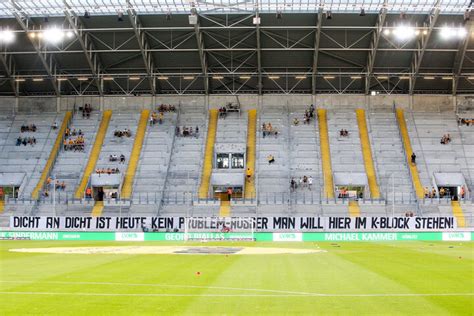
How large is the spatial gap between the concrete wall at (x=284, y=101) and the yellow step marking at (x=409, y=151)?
1965mm

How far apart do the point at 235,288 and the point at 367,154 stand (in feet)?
204

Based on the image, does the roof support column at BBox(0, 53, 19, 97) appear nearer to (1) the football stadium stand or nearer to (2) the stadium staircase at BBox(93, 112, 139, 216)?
(1) the football stadium stand

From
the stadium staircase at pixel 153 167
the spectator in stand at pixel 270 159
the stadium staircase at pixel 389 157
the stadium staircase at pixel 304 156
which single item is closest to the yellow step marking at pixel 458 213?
the stadium staircase at pixel 389 157

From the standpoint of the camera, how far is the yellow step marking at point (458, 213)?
214 feet

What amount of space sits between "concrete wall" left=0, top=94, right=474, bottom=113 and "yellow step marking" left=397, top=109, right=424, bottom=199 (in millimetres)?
1965

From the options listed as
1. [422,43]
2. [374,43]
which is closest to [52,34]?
[374,43]

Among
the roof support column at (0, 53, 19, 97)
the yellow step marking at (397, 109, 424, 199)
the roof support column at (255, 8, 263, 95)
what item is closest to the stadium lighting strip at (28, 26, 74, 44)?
the roof support column at (0, 53, 19, 97)

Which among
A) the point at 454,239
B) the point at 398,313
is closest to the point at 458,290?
the point at 398,313

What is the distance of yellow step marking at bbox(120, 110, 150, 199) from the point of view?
73.9 m

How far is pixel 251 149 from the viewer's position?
79.5 metres

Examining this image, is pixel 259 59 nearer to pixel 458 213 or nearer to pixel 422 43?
pixel 422 43

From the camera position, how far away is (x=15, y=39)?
246ft

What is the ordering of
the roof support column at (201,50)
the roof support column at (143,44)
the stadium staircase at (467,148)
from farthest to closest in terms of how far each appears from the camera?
the stadium staircase at (467,148) < the roof support column at (201,50) < the roof support column at (143,44)

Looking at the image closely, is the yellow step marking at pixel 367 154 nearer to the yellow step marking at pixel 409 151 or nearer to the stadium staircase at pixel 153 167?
the yellow step marking at pixel 409 151
